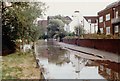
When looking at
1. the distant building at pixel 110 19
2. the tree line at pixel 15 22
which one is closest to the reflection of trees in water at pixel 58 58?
the tree line at pixel 15 22

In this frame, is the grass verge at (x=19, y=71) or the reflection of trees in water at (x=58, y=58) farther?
the reflection of trees in water at (x=58, y=58)

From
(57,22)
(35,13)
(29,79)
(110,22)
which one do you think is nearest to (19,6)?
(35,13)

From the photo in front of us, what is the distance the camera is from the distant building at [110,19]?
4893 centimetres

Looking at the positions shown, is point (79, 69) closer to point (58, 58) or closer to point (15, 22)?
point (58, 58)

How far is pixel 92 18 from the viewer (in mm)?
100938

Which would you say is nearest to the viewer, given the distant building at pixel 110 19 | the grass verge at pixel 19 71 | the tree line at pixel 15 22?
the grass verge at pixel 19 71

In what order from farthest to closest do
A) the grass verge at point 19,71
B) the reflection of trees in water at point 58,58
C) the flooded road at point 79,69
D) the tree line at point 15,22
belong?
1. the tree line at point 15,22
2. the reflection of trees in water at point 58,58
3. the flooded road at point 79,69
4. the grass verge at point 19,71

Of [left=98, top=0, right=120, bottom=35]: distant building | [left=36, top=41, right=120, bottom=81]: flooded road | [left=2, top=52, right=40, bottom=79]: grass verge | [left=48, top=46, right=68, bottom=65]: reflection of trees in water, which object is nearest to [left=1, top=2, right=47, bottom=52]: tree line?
[left=48, top=46, right=68, bottom=65]: reflection of trees in water

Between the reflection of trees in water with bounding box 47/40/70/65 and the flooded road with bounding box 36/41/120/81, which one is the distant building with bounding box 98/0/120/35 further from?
the flooded road with bounding box 36/41/120/81

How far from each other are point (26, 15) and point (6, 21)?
1.97 metres

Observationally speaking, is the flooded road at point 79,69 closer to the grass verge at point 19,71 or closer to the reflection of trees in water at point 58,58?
the reflection of trees in water at point 58,58

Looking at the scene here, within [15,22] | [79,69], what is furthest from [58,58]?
[79,69]

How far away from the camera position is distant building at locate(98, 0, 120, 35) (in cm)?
4893

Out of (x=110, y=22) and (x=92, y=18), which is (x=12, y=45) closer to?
(x=110, y=22)
